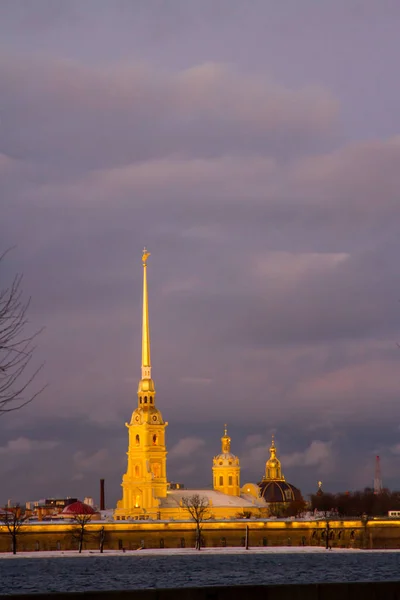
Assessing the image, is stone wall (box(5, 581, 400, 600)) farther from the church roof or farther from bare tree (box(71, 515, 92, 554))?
the church roof

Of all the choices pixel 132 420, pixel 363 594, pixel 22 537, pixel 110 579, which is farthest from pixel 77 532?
pixel 363 594

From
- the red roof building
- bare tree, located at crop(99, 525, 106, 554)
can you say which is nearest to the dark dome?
the red roof building

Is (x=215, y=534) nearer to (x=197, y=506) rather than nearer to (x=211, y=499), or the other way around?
(x=197, y=506)

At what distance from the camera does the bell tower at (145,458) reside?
18000 centimetres

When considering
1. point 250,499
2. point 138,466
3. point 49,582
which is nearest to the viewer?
point 49,582

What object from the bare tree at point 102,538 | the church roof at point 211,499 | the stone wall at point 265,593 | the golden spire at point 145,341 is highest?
the golden spire at point 145,341

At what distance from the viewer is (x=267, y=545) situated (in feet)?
538

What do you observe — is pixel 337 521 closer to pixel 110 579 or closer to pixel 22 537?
pixel 22 537

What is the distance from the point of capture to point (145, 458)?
604 ft

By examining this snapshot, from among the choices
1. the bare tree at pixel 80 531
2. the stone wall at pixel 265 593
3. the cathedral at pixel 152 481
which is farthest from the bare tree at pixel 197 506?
the stone wall at pixel 265 593

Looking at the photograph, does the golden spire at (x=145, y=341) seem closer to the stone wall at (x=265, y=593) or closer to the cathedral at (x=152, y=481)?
the cathedral at (x=152, y=481)

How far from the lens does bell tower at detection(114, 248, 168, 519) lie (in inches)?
7087

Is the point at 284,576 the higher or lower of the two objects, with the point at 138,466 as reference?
lower

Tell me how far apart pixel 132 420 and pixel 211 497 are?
17186 millimetres
